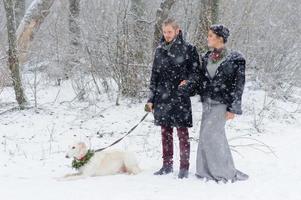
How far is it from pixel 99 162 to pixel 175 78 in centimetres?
144

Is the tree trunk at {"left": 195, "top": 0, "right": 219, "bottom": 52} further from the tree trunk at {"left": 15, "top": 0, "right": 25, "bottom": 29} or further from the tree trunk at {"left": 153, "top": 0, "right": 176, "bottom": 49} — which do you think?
the tree trunk at {"left": 15, "top": 0, "right": 25, "bottom": 29}

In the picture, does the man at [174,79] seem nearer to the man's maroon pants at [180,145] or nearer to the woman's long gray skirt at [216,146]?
the man's maroon pants at [180,145]

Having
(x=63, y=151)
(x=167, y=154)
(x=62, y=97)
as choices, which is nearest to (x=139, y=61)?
(x=62, y=97)

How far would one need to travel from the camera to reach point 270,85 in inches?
515

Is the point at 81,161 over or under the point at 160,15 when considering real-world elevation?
under

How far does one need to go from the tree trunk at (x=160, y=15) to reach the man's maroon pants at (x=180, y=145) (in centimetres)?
496

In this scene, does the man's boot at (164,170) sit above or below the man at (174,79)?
below

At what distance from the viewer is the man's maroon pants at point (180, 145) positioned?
20.9 feet

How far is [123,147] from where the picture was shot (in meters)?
8.26

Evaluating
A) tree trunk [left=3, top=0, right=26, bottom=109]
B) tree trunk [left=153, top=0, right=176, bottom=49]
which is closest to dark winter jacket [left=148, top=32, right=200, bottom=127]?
tree trunk [left=3, top=0, right=26, bottom=109]

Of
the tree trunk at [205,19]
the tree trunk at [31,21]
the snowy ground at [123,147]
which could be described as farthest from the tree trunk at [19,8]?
the tree trunk at [205,19]

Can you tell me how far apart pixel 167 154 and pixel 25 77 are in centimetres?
704

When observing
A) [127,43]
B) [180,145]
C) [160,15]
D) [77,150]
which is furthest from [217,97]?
[160,15]

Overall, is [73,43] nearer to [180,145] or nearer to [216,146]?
[180,145]
